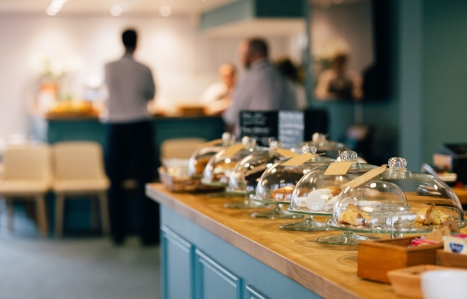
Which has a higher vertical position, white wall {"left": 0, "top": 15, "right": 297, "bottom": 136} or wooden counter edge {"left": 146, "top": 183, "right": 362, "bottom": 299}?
white wall {"left": 0, "top": 15, "right": 297, "bottom": 136}

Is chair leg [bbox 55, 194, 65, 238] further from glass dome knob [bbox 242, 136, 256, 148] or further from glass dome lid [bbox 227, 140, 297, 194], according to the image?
glass dome lid [bbox 227, 140, 297, 194]

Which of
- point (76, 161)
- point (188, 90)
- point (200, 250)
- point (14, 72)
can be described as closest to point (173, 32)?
point (188, 90)

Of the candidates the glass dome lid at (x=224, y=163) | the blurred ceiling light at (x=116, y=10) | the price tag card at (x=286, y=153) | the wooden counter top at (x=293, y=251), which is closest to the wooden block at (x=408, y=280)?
the wooden counter top at (x=293, y=251)

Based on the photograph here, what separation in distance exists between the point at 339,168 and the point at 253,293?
50 centimetres

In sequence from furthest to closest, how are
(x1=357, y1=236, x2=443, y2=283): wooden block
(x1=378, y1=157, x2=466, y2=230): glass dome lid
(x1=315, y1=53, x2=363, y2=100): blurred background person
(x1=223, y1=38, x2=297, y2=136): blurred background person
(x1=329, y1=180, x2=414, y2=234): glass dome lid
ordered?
(x1=315, y1=53, x2=363, y2=100): blurred background person < (x1=223, y1=38, x2=297, y2=136): blurred background person < (x1=378, y1=157, x2=466, y2=230): glass dome lid < (x1=329, y1=180, x2=414, y2=234): glass dome lid < (x1=357, y1=236, x2=443, y2=283): wooden block

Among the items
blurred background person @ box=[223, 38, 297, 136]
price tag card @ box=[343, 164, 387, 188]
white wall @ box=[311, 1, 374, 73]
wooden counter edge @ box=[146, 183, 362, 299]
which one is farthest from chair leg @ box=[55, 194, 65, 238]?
price tag card @ box=[343, 164, 387, 188]

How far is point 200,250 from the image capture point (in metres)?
3.12

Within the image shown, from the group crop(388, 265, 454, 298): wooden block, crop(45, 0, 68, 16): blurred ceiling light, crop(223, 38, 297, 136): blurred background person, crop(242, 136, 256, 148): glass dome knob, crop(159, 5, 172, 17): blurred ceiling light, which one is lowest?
crop(388, 265, 454, 298): wooden block

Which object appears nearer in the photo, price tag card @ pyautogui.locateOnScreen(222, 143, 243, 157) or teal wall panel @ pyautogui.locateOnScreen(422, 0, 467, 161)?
price tag card @ pyautogui.locateOnScreen(222, 143, 243, 157)

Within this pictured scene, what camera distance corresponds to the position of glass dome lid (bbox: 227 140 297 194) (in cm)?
294

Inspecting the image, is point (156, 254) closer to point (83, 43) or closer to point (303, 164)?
point (303, 164)

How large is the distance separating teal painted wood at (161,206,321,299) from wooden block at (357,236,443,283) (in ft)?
0.66

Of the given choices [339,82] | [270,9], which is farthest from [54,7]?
[339,82]

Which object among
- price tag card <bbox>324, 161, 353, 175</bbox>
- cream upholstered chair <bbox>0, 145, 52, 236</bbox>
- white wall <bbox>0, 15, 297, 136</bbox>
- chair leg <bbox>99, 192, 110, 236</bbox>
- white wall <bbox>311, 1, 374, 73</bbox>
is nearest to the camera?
price tag card <bbox>324, 161, 353, 175</bbox>
